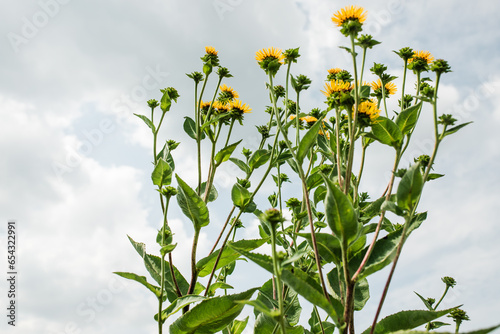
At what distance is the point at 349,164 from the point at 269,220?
409 millimetres

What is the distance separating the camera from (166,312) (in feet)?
5.97

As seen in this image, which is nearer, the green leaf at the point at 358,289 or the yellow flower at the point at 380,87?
the green leaf at the point at 358,289

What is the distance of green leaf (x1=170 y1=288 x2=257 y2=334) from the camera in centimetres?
170

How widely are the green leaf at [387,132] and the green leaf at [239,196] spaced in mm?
696

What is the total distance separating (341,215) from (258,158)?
3.13ft

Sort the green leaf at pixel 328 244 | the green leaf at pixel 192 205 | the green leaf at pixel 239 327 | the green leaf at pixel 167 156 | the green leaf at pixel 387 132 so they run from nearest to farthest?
the green leaf at pixel 328 244
the green leaf at pixel 387 132
the green leaf at pixel 192 205
the green leaf at pixel 167 156
the green leaf at pixel 239 327

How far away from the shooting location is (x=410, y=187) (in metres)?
1.35

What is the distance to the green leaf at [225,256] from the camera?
189cm

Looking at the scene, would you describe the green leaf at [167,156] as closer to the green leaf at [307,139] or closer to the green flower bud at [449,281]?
the green leaf at [307,139]

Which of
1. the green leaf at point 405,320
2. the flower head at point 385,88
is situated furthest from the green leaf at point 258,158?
the green leaf at point 405,320

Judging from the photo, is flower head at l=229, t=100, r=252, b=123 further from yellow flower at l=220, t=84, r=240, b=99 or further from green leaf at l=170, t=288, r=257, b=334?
green leaf at l=170, t=288, r=257, b=334

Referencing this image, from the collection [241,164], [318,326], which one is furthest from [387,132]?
[318,326]

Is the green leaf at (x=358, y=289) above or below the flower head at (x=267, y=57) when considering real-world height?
below

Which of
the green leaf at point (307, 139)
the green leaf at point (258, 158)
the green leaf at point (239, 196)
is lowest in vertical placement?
the green leaf at point (307, 139)
